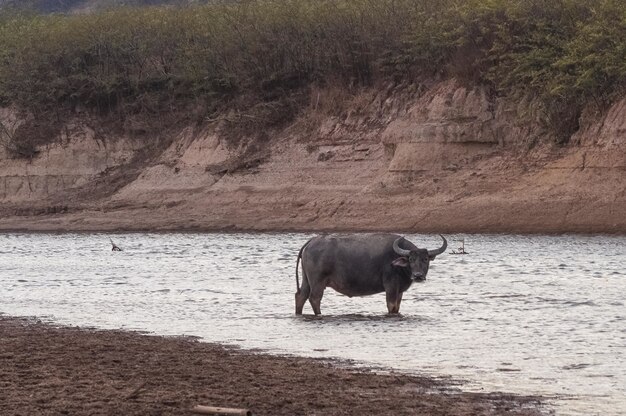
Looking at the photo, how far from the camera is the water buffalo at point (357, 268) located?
59.7ft

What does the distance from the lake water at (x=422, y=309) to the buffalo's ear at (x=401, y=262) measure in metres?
0.75

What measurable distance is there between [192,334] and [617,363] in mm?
5556

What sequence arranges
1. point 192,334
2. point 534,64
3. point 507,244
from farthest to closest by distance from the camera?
point 534,64
point 507,244
point 192,334

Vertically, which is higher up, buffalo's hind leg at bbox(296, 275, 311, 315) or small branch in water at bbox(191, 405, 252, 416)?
small branch in water at bbox(191, 405, 252, 416)

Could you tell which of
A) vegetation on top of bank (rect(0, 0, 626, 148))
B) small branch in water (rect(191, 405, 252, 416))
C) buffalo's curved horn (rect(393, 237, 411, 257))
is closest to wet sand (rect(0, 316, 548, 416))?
small branch in water (rect(191, 405, 252, 416))

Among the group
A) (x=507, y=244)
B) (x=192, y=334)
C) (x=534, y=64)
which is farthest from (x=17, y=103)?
(x=192, y=334)

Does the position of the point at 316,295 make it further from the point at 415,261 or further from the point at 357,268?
the point at 415,261

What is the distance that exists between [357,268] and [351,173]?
31252mm

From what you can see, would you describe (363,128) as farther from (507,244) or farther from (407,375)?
(407,375)

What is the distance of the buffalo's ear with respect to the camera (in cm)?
1791

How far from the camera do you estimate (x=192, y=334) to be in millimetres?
16578

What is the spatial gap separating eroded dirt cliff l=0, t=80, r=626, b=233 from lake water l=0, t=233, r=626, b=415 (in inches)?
215

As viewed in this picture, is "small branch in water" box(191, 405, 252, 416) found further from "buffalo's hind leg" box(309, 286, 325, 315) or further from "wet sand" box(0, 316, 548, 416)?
"buffalo's hind leg" box(309, 286, 325, 315)

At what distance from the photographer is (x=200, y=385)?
38.4 feet
